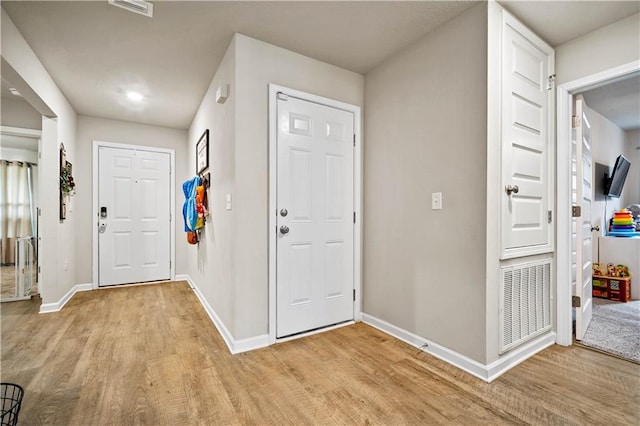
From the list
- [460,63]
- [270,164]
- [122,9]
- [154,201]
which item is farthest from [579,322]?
[154,201]

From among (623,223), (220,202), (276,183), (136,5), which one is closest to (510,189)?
(276,183)

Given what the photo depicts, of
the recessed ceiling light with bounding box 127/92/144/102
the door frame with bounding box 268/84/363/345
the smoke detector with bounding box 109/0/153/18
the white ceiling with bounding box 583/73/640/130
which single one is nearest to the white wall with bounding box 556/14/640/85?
the white ceiling with bounding box 583/73/640/130

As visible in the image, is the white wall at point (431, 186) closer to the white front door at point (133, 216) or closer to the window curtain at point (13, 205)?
the white front door at point (133, 216)

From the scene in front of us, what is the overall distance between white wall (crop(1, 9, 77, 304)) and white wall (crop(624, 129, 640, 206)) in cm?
791

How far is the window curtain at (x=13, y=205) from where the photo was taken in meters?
5.78

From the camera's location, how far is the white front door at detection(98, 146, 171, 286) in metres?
4.39

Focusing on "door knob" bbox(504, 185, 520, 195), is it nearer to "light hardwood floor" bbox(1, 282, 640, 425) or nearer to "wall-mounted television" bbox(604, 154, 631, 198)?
"light hardwood floor" bbox(1, 282, 640, 425)

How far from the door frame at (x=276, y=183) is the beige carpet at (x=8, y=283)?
12.3 ft

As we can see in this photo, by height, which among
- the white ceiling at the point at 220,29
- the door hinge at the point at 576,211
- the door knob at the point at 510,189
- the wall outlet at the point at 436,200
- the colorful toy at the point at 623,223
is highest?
the white ceiling at the point at 220,29

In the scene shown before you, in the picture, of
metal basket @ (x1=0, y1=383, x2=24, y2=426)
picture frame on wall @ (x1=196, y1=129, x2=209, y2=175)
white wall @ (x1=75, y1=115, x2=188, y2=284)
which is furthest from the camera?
white wall @ (x1=75, y1=115, x2=188, y2=284)

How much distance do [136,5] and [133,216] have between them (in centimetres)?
337

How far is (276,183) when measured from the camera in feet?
8.12

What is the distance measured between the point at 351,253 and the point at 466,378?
135cm

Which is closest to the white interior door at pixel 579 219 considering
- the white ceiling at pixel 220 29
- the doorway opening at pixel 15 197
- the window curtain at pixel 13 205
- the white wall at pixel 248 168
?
the white ceiling at pixel 220 29
